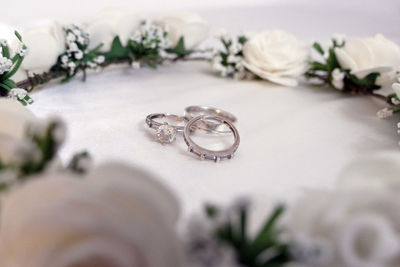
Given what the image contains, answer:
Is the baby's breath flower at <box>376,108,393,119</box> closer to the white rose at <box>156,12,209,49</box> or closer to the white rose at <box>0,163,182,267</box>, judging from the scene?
the white rose at <box>156,12,209,49</box>

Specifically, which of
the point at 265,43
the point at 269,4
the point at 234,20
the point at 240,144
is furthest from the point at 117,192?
the point at 269,4

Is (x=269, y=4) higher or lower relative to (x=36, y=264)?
lower

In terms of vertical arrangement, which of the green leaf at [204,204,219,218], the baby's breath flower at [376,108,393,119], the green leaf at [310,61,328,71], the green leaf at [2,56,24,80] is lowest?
the baby's breath flower at [376,108,393,119]

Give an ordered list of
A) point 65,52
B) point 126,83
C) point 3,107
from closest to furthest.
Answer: point 3,107 < point 65,52 < point 126,83

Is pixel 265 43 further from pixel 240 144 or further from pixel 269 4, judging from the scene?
pixel 269 4

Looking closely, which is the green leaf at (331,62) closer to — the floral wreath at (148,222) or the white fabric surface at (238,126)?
the white fabric surface at (238,126)

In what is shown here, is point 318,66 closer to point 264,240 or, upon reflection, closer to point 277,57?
point 277,57

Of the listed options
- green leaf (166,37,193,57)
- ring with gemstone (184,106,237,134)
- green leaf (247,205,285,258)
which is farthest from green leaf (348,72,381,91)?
green leaf (247,205,285,258)

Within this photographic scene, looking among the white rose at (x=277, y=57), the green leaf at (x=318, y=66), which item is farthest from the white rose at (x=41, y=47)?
the green leaf at (x=318, y=66)
